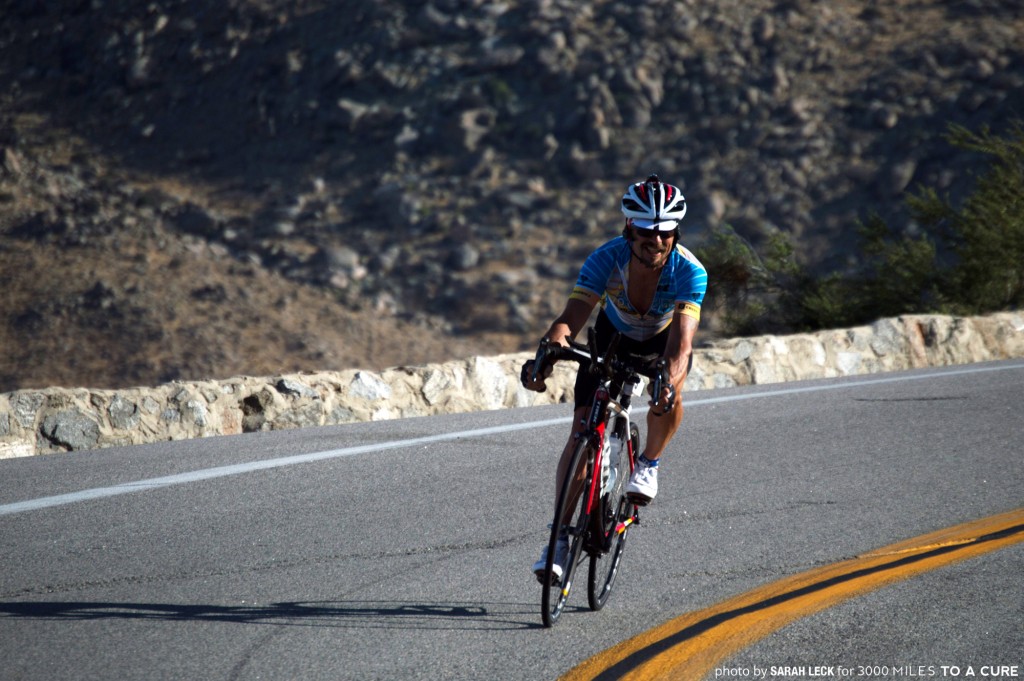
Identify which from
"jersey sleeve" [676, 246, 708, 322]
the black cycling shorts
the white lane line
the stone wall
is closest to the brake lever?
the black cycling shorts

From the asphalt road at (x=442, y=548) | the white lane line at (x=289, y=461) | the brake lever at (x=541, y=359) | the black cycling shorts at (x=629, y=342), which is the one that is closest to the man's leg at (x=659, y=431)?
the black cycling shorts at (x=629, y=342)

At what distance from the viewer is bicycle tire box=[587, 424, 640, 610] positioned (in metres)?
4.70

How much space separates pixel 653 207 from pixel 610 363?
684mm

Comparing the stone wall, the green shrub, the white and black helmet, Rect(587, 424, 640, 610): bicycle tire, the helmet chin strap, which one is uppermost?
the white and black helmet

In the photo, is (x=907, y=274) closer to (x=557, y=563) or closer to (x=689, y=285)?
(x=689, y=285)

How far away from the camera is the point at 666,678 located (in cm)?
405

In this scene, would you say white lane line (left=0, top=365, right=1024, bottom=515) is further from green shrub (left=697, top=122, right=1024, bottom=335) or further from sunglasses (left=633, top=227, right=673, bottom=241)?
green shrub (left=697, top=122, right=1024, bottom=335)

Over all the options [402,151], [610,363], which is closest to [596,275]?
[610,363]

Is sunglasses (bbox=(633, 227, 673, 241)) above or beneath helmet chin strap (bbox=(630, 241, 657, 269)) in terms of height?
above

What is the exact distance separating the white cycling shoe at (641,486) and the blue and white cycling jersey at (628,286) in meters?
0.62

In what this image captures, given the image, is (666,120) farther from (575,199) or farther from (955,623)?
(955,623)

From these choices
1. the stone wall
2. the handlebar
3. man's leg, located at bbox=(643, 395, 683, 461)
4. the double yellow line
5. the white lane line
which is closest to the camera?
the double yellow line

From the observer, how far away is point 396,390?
369 inches

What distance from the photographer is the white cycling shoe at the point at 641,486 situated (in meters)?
4.86
